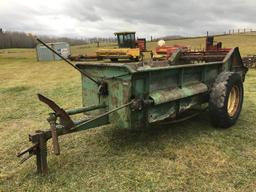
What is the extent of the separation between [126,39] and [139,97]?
22440 mm

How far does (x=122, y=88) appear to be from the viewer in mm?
4254

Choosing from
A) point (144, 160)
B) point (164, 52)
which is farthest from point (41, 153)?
point (164, 52)

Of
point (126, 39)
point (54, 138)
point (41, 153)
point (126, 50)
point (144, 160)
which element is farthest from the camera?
point (126, 39)

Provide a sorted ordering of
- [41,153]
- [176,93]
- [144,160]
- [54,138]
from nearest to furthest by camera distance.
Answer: [54,138]
[41,153]
[144,160]
[176,93]

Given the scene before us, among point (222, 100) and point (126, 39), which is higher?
point (126, 39)

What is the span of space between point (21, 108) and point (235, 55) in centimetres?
518

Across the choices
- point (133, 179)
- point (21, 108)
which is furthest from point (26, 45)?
point (133, 179)

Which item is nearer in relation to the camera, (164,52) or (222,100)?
(222,100)

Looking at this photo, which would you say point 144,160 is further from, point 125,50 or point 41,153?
point 125,50

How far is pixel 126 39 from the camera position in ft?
85.8

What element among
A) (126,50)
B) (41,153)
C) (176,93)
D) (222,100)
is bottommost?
(41,153)

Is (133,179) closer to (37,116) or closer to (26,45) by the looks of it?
(37,116)

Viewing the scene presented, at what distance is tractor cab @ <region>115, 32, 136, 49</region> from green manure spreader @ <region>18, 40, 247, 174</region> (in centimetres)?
2062

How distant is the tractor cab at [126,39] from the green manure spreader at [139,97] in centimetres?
2062
